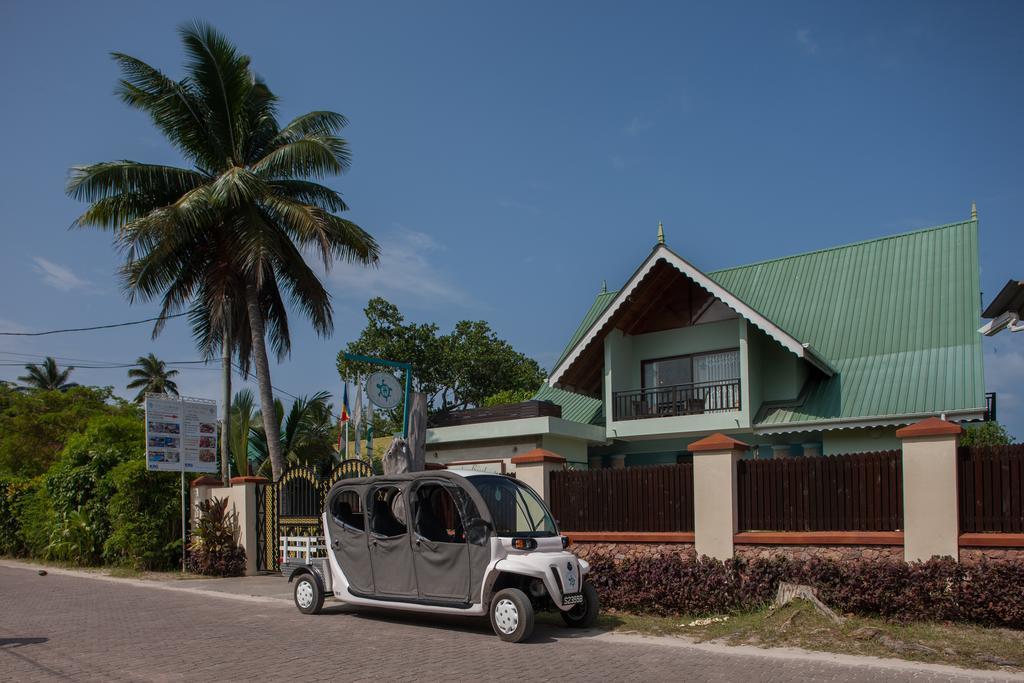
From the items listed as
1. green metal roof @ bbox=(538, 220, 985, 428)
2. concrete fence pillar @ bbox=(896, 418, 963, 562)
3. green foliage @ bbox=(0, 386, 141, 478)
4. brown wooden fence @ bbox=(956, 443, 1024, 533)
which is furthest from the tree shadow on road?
green foliage @ bbox=(0, 386, 141, 478)

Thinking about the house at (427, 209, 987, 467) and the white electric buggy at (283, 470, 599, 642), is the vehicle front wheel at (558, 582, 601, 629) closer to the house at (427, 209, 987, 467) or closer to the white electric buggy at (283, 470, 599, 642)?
the white electric buggy at (283, 470, 599, 642)

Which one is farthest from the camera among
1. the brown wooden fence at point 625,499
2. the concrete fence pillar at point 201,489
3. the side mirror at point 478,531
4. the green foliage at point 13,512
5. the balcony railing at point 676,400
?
the green foliage at point 13,512

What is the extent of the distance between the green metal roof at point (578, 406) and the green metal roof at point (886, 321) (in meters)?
3.33

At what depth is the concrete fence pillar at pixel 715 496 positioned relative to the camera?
12.1 meters

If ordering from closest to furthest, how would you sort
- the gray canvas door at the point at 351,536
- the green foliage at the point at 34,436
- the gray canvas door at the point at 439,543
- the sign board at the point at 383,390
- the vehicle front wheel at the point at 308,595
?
the gray canvas door at the point at 439,543 → the gray canvas door at the point at 351,536 → the vehicle front wheel at the point at 308,595 → the sign board at the point at 383,390 → the green foliage at the point at 34,436

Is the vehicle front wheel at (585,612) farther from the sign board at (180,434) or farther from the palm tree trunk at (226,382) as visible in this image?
the palm tree trunk at (226,382)

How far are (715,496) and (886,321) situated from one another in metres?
10.7

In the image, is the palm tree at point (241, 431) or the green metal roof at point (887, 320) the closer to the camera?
the green metal roof at point (887, 320)

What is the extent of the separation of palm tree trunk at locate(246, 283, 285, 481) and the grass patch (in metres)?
11.9

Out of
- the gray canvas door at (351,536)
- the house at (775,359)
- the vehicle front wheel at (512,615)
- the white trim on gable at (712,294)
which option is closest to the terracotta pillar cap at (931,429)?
the vehicle front wheel at (512,615)

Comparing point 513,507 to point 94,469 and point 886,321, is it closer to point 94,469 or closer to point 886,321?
point 886,321

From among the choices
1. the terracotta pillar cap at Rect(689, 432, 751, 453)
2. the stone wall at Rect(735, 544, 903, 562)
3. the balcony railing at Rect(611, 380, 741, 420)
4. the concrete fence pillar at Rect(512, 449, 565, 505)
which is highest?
the balcony railing at Rect(611, 380, 741, 420)

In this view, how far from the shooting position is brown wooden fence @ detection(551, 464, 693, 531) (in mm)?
12852

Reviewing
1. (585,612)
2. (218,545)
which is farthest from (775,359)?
(218,545)
